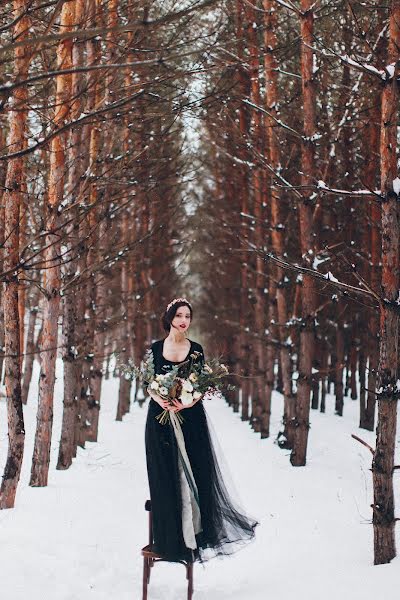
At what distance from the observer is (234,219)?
62.7 ft

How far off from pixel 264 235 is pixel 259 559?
11.3m

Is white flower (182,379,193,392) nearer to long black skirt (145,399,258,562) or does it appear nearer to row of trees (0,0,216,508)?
long black skirt (145,399,258,562)

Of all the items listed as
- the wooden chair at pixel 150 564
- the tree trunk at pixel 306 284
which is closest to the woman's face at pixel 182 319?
the wooden chair at pixel 150 564

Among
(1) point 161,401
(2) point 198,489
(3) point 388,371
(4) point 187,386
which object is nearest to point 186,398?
(4) point 187,386

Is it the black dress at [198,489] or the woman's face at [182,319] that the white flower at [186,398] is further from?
the woman's face at [182,319]

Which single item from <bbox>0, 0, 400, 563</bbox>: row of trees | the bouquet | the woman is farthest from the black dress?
<bbox>0, 0, 400, 563</bbox>: row of trees

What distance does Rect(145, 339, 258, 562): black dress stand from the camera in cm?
561

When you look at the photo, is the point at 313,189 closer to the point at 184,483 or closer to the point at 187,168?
the point at 184,483

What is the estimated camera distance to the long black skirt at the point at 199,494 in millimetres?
5602

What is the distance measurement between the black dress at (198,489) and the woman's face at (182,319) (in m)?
0.21

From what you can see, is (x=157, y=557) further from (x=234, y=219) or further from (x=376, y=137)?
(x=234, y=219)

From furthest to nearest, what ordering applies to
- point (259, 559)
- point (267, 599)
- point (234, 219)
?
point (234, 219), point (259, 559), point (267, 599)

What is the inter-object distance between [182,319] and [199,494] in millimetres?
1616

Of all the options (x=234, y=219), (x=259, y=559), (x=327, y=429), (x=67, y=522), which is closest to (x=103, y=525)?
(x=67, y=522)
